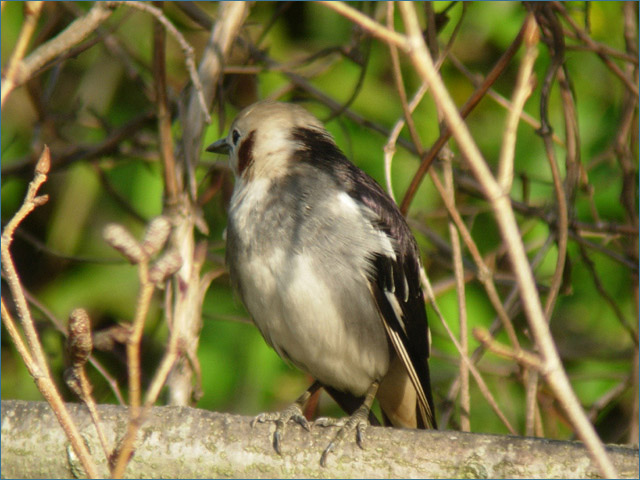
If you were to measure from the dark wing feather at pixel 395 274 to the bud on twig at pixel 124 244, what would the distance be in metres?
2.16

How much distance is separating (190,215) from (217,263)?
4.03 ft

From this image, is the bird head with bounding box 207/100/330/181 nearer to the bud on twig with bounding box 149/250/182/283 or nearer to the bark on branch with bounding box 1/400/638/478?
the bark on branch with bounding box 1/400/638/478

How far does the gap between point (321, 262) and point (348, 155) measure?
151cm

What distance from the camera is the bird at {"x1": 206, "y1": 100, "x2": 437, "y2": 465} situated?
3201 millimetres

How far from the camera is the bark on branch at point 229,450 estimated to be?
2354 millimetres

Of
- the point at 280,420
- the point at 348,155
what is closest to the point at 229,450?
the point at 280,420

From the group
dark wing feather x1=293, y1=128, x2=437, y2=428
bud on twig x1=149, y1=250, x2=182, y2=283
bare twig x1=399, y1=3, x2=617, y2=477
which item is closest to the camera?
bare twig x1=399, y1=3, x2=617, y2=477

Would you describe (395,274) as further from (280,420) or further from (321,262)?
(280,420)

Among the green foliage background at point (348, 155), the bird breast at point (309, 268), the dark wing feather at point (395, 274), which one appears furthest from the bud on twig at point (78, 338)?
the green foliage background at point (348, 155)

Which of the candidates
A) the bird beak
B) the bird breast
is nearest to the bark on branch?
the bird breast

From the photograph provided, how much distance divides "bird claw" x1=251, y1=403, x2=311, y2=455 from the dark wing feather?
1.73 feet

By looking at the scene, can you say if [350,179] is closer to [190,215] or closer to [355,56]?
[190,215]

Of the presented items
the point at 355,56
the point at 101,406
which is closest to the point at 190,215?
the point at 101,406

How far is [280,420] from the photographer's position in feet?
8.75
